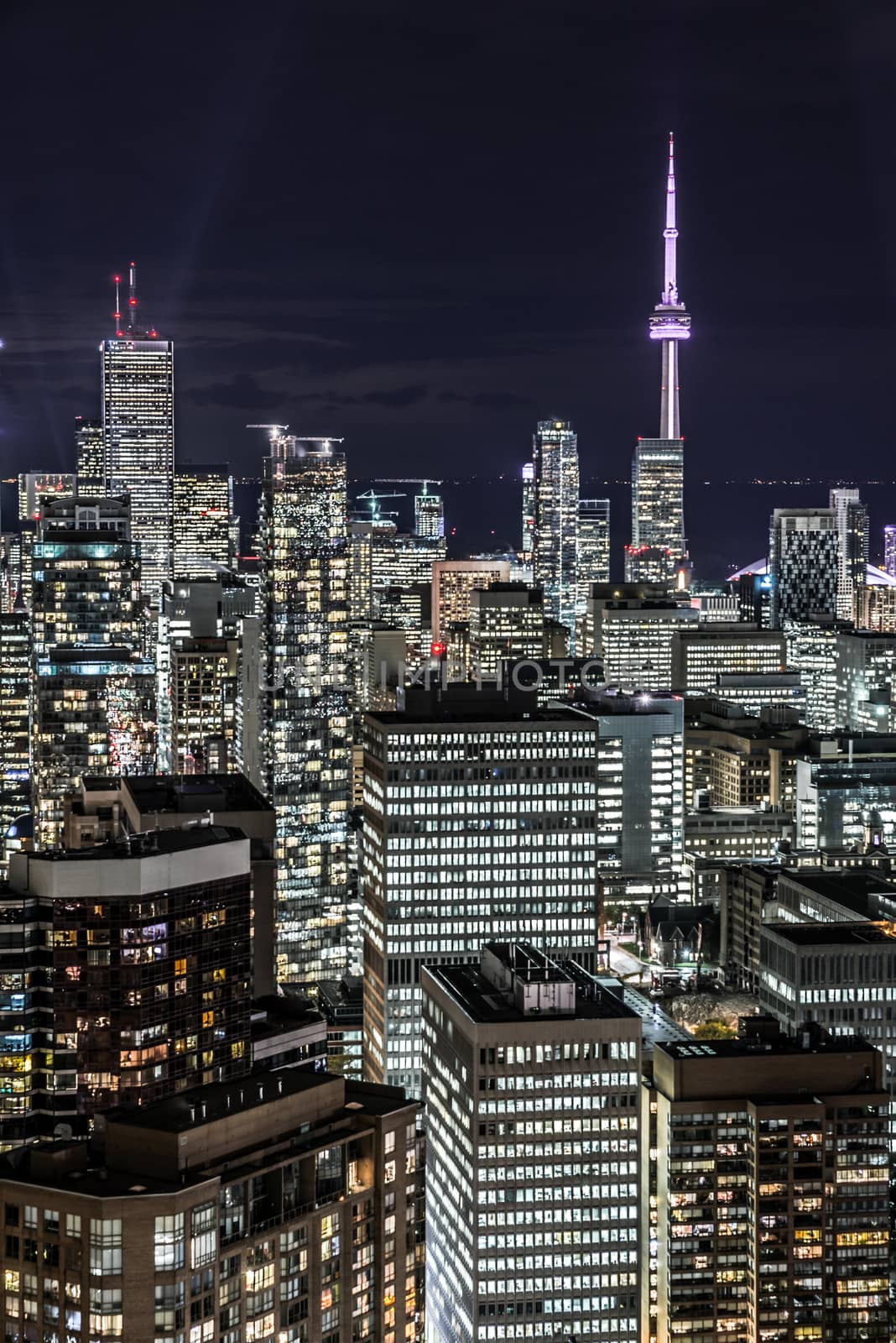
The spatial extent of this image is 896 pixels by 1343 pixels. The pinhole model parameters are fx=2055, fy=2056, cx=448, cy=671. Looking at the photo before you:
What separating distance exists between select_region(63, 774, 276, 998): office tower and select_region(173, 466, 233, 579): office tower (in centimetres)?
10882

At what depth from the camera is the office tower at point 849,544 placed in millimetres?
166250

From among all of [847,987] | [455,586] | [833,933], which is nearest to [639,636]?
[455,586]

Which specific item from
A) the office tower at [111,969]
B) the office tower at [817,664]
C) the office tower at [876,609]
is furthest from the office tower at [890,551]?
the office tower at [111,969]

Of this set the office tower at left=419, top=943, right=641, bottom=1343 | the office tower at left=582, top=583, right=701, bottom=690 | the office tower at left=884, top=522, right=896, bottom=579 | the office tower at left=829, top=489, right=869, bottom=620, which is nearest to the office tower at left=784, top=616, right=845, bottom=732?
the office tower at left=582, top=583, right=701, bottom=690

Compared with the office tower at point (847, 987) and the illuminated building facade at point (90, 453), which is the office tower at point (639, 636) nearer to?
the illuminated building facade at point (90, 453)

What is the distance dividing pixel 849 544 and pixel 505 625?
2151 inches

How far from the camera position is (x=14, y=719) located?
94.8 metres

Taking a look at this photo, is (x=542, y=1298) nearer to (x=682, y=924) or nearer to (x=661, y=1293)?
(x=661, y=1293)

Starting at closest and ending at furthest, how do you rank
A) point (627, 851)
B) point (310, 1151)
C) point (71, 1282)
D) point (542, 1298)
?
1. point (71, 1282)
2. point (310, 1151)
3. point (542, 1298)
4. point (627, 851)

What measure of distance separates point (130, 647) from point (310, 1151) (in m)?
59.8

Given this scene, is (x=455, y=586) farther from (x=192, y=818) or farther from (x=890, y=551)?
(x=192, y=818)

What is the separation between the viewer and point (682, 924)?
76000 mm

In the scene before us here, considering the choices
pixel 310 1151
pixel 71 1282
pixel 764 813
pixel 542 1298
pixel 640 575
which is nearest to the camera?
pixel 71 1282

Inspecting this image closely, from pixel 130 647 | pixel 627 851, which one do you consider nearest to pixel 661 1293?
pixel 627 851
